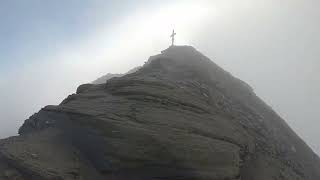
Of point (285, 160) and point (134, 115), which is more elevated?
point (134, 115)

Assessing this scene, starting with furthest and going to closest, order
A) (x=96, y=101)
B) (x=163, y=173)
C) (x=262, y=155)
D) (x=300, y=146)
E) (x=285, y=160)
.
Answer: (x=300, y=146)
(x=285, y=160)
(x=262, y=155)
(x=96, y=101)
(x=163, y=173)

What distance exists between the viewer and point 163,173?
2880 centimetres

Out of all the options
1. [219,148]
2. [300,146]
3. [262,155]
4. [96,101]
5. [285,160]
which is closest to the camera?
[219,148]

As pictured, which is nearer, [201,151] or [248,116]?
[201,151]

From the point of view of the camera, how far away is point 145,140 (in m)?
29.7

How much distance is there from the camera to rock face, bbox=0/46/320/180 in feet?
95.3

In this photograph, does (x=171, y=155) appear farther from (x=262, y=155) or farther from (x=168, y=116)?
(x=262, y=155)

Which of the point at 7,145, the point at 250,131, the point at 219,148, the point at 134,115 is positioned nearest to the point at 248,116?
→ the point at 250,131

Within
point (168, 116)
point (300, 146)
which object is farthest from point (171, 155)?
point (300, 146)

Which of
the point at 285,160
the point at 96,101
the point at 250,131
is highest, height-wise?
the point at 96,101

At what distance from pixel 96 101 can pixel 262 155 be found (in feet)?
56.6

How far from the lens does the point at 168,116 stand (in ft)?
107

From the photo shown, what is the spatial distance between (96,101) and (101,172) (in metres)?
7.48

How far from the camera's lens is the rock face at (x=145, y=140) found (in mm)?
29062
